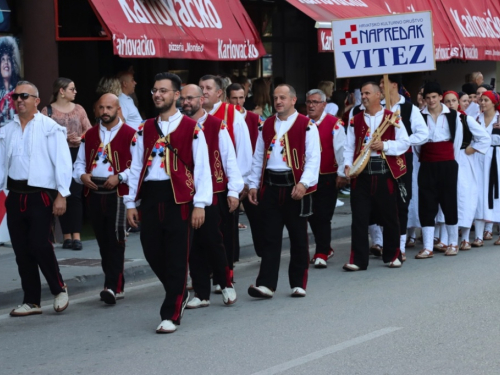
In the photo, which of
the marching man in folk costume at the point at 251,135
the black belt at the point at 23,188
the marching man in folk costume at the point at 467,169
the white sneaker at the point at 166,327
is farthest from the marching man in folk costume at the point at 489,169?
the black belt at the point at 23,188

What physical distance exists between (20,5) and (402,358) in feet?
24.6

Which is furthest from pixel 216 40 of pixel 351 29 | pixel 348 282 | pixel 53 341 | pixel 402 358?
pixel 402 358

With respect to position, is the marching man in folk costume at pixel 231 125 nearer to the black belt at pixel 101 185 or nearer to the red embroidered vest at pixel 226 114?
the red embroidered vest at pixel 226 114

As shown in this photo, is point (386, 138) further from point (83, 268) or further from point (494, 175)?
point (83, 268)

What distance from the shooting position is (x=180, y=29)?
524 inches

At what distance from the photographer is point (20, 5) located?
1209cm

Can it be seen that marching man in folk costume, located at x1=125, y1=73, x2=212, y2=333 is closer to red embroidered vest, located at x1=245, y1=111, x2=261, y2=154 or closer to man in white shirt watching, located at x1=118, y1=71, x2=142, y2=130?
red embroidered vest, located at x1=245, y1=111, x2=261, y2=154

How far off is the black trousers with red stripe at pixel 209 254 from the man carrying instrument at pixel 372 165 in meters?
2.02

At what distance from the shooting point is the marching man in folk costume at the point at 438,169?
1138 centimetres

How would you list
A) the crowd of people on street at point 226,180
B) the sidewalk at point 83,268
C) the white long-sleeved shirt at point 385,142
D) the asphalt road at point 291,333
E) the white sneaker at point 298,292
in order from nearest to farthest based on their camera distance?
1. the asphalt road at point 291,333
2. the crowd of people on street at point 226,180
3. the white sneaker at point 298,292
4. the sidewalk at point 83,268
5. the white long-sleeved shirt at point 385,142

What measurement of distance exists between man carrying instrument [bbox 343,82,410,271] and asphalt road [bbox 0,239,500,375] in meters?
0.57

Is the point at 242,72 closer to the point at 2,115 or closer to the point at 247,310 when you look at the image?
the point at 2,115

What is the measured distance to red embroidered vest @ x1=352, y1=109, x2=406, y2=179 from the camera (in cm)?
1027

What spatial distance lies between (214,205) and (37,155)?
1.53 m
